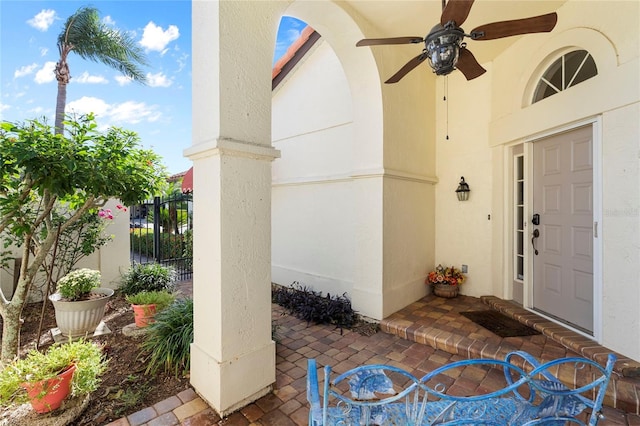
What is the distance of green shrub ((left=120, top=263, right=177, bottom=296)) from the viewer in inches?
197

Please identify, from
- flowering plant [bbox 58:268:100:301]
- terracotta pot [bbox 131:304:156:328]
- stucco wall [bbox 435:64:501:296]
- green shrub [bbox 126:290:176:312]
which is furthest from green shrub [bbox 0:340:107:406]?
stucco wall [bbox 435:64:501:296]

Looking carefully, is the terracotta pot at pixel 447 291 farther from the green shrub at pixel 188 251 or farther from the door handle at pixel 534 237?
the green shrub at pixel 188 251

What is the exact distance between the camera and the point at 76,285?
3625 millimetres

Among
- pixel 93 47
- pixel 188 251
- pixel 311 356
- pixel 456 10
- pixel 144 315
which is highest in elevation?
pixel 93 47

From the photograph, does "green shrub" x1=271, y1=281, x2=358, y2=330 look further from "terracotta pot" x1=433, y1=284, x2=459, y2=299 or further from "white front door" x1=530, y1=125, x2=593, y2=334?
"white front door" x1=530, y1=125, x2=593, y2=334

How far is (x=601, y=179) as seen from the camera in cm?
292

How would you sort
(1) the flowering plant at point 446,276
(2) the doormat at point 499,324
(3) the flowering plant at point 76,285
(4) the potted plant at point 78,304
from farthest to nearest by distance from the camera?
(1) the flowering plant at point 446,276, (3) the flowering plant at point 76,285, (4) the potted plant at point 78,304, (2) the doormat at point 499,324

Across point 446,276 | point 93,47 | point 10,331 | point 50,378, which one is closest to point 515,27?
point 446,276

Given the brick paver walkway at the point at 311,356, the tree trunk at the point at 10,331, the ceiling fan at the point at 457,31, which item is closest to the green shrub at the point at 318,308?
the brick paver walkway at the point at 311,356

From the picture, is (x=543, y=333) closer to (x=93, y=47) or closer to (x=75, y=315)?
(x=75, y=315)

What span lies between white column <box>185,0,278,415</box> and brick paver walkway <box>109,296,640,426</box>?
13 cm

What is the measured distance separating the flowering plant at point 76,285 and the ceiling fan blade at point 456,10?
5.04m

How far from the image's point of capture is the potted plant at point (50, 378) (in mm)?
1954

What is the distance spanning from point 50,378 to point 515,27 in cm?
438
